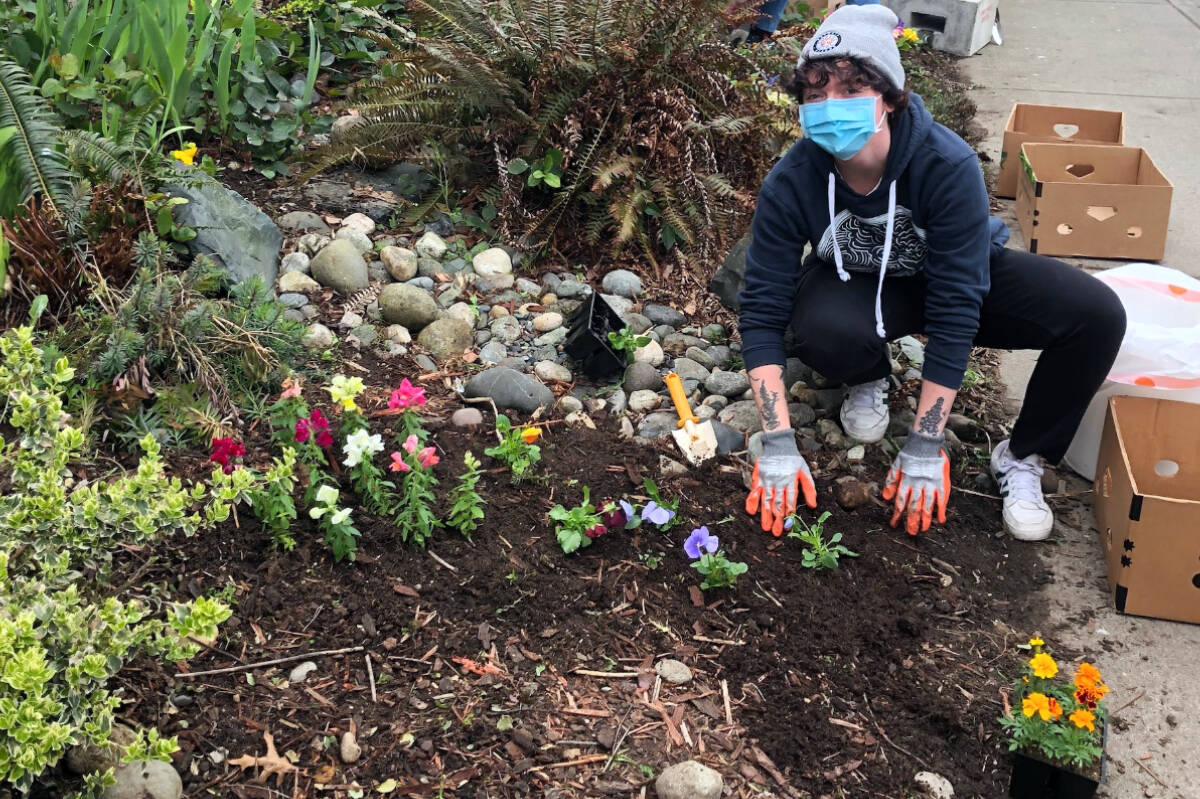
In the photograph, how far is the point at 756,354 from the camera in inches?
118

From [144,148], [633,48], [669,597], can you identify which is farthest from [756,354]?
[144,148]

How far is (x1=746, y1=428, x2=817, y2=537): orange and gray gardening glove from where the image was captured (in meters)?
2.89

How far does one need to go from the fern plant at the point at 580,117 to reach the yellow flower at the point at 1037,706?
2246 mm

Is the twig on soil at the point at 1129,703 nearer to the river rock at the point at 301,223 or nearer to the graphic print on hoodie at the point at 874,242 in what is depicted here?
the graphic print on hoodie at the point at 874,242

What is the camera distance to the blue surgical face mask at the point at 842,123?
8.75 feet

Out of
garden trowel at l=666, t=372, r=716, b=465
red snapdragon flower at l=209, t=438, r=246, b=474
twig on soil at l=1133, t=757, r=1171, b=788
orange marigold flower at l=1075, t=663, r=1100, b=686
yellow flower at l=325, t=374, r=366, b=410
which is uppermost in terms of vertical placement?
yellow flower at l=325, t=374, r=366, b=410

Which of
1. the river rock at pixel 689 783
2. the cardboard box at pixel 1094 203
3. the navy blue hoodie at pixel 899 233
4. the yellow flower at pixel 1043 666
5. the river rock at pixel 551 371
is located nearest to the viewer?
the river rock at pixel 689 783

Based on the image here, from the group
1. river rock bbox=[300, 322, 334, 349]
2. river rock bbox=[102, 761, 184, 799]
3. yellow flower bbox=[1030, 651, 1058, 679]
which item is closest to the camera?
river rock bbox=[102, 761, 184, 799]

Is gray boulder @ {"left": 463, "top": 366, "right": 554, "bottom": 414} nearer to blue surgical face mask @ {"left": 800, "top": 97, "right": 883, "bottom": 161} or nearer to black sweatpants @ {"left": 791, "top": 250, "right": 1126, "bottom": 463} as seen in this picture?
black sweatpants @ {"left": 791, "top": 250, "right": 1126, "bottom": 463}

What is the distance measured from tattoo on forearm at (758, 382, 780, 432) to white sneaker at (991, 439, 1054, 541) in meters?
0.74

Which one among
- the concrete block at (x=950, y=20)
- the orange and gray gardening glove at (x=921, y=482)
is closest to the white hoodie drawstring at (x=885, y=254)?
the orange and gray gardening glove at (x=921, y=482)

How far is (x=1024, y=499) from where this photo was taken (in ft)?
9.84

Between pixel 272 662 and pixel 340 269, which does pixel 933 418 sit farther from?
pixel 340 269

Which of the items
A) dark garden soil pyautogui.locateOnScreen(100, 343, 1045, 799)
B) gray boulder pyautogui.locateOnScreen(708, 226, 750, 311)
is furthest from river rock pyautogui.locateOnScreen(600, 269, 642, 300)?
dark garden soil pyautogui.locateOnScreen(100, 343, 1045, 799)
